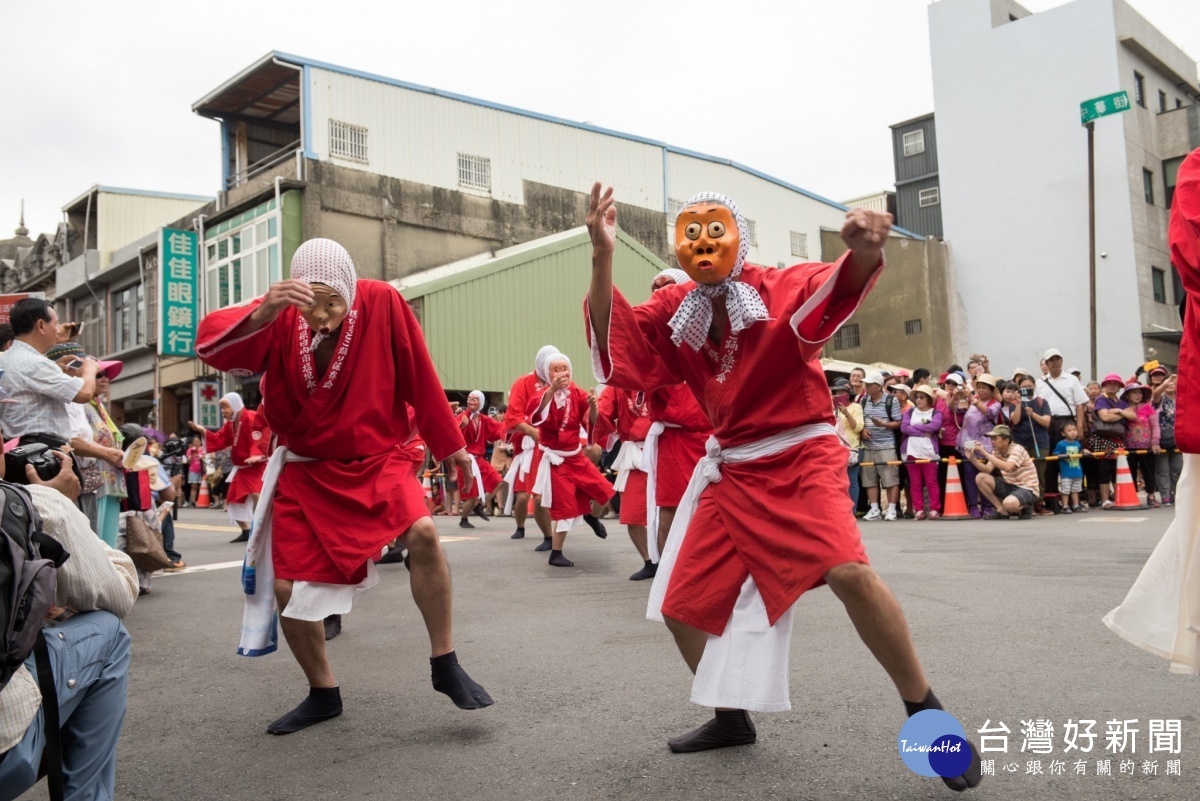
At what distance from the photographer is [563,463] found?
9555 millimetres

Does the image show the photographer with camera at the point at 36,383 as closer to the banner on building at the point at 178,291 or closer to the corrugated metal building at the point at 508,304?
the corrugated metal building at the point at 508,304

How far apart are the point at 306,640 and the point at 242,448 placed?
8.44 metres

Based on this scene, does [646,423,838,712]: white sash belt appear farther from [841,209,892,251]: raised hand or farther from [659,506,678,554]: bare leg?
[659,506,678,554]: bare leg

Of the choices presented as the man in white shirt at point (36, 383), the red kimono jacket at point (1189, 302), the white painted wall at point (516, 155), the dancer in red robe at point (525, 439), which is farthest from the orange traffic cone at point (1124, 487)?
the white painted wall at point (516, 155)

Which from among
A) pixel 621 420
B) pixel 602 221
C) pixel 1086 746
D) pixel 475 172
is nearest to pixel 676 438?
pixel 621 420

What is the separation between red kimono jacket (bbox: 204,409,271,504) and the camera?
11.9 meters

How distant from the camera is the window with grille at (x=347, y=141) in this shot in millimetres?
24953

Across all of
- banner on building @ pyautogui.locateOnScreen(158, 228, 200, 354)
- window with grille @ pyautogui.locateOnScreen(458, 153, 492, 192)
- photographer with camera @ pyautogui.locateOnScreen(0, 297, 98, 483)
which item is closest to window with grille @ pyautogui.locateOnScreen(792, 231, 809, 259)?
window with grille @ pyautogui.locateOnScreen(458, 153, 492, 192)

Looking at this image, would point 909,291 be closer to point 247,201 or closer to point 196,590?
point 247,201

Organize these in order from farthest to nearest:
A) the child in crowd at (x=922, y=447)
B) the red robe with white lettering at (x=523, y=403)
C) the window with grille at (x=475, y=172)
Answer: the window with grille at (x=475, y=172) < the child in crowd at (x=922, y=447) < the red robe with white lettering at (x=523, y=403)

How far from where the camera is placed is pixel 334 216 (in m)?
25.1

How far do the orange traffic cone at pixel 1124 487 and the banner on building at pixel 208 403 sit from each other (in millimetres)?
22241

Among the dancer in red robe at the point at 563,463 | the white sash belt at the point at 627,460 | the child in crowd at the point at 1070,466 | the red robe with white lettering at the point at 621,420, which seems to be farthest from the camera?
the child in crowd at the point at 1070,466

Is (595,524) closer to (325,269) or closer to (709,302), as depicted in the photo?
(325,269)
